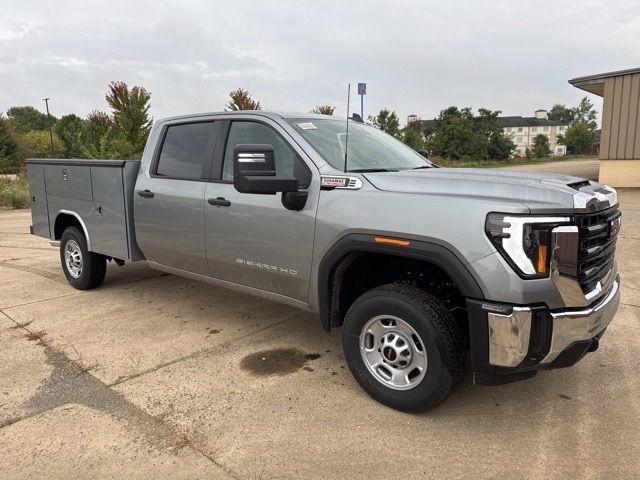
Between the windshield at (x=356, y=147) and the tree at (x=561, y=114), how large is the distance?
467ft

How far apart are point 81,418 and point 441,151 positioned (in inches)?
1955

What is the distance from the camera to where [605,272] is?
3.12 m

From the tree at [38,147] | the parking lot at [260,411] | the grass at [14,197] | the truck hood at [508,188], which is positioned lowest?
the parking lot at [260,411]

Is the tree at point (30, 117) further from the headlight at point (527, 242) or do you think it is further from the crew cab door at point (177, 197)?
the headlight at point (527, 242)

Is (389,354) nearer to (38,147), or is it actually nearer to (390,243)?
(390,243)

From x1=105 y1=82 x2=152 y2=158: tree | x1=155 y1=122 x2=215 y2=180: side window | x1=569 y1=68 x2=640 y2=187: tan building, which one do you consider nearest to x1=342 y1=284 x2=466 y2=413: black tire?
x1=155 y1=122 x2=215 y2=180: side window

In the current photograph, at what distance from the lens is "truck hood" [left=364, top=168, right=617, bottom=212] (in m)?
2.67

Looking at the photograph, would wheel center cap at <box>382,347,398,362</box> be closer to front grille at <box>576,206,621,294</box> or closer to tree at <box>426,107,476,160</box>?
front grille at <box>576,206,621,294</box>

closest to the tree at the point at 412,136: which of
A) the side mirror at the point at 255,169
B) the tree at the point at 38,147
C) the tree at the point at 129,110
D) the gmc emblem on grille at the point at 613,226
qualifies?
the tree at the point at 129,110

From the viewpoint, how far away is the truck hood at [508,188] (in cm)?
267

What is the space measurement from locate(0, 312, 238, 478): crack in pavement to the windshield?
198 centimetres

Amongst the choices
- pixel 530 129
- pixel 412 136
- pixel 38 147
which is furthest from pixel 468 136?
pixel 530 129

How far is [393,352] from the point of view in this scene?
124 inches

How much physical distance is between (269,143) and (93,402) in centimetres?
216
